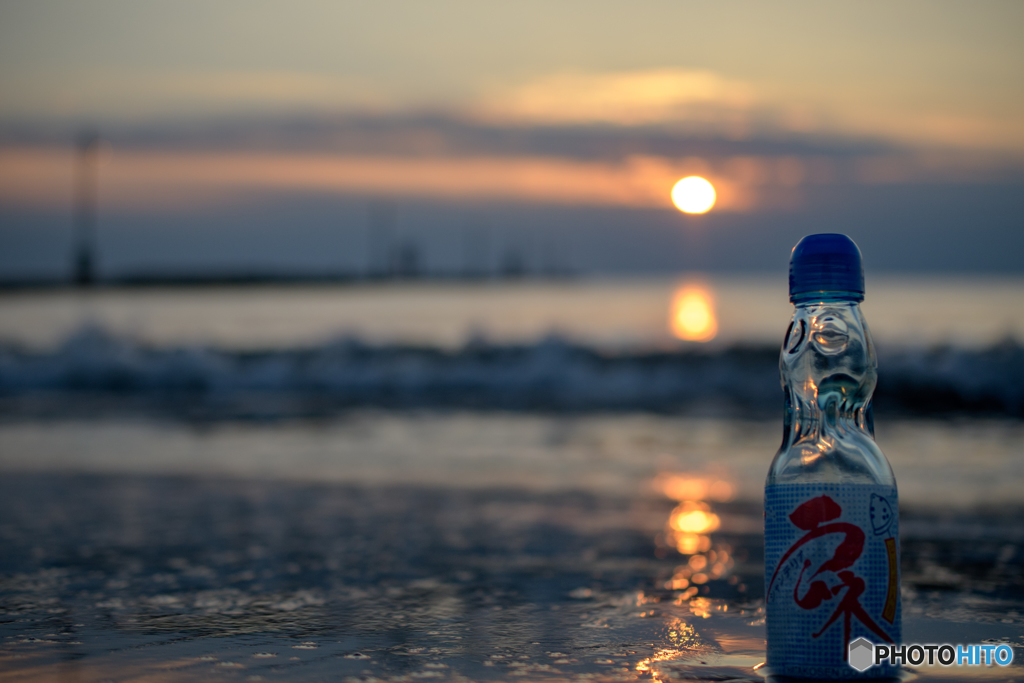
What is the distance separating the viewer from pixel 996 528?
3.89 m

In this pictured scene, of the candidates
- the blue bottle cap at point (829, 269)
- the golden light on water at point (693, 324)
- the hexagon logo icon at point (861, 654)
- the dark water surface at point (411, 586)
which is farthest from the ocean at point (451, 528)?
the golden light on water at point (693, 324)

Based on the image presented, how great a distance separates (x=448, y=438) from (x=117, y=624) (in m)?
4.89

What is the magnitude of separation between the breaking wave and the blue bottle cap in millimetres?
7496

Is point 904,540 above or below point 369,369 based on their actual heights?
below

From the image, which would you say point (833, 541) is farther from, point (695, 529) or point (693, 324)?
point (693, 324)

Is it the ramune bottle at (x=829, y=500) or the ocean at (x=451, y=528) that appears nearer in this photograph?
the ramune bottle at (x=829, y=500)

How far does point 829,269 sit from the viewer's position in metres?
1.69

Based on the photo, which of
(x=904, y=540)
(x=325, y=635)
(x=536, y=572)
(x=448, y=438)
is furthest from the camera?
(x=448, y=438)

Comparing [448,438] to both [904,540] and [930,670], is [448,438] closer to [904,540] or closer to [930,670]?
[904,540]

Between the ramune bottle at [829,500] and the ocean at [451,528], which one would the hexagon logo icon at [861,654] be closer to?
the ramune bottle at [829,500]

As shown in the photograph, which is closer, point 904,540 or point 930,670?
point 930,670

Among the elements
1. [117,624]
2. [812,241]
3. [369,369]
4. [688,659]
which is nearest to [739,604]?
[688,659]

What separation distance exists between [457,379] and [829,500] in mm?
10562

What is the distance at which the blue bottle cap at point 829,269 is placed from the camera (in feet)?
5.52
